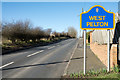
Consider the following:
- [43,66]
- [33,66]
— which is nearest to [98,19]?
[43,66]

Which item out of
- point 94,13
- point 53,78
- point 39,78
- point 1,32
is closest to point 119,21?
point 94,13

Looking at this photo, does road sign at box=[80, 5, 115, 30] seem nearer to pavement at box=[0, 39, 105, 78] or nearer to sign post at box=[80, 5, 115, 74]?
sign post at box=[80, 5, 115, 74]

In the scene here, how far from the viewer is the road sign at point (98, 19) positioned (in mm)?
5781

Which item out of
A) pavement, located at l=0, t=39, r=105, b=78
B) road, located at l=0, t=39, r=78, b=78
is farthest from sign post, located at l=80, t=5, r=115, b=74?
road, located at l=0, t=39, r=78, b=78

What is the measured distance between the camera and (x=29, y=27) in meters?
27.3

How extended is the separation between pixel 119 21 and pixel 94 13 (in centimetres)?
195

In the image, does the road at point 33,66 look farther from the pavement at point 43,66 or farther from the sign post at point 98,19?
the sign post at point 98,19

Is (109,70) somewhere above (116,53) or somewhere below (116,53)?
below

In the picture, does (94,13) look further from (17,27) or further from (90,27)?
(17,27)

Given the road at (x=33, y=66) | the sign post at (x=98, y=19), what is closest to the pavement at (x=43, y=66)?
the road at (x=33, y=66)

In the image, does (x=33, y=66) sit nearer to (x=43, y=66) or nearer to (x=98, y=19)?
(x=43, y=66)

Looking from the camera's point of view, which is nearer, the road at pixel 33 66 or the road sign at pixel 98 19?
the road sign at pixel 98 19

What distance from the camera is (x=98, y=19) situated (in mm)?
5852

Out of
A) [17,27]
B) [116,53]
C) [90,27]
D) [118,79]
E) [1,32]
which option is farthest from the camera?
[17,27]
